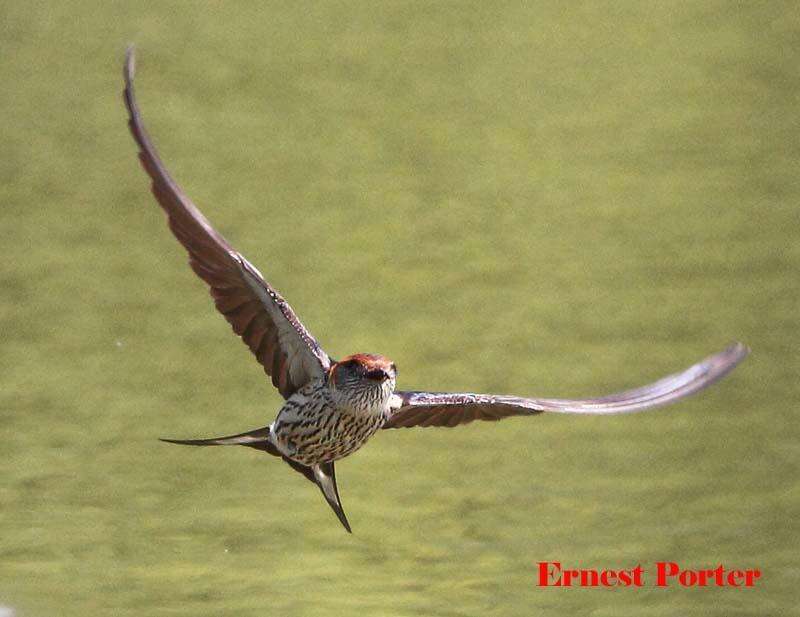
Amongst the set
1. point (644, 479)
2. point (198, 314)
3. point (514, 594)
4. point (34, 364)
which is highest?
point (198, 314)

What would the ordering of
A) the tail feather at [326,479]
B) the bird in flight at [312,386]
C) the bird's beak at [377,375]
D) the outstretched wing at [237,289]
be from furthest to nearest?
1. the tail feather at [326,479]
2. the bird's beak at [377,375]
3. the bird in flight at [312,386]
4. the outstretched wing at [237,289]

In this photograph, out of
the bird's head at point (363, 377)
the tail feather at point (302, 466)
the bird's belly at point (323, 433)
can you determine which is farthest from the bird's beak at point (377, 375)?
the tail feather at point (302, 466)

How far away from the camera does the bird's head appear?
14.3ft

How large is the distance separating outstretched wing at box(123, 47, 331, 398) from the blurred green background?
97 cm

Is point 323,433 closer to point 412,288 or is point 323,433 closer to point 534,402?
point 534,402

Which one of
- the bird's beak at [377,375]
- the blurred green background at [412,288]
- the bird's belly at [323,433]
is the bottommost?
the bird's belly at [323,433]

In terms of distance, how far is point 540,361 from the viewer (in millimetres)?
6773

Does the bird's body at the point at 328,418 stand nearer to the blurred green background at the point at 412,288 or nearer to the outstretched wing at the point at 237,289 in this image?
the outstretched wing at the point at 237,289

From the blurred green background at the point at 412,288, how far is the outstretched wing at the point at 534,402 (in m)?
0.74

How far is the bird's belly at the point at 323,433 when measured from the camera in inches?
175

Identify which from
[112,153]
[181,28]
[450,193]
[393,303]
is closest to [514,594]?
[393,303]

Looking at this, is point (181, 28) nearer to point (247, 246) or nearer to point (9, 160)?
point (9, 160)

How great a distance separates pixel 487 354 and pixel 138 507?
169 cm

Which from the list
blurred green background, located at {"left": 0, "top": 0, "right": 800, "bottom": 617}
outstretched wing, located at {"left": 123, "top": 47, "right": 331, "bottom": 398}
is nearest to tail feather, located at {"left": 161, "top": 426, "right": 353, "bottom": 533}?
outstretched wing, located at {"left": 123, "top": 47, "right": 331, "bottom": 398}
